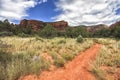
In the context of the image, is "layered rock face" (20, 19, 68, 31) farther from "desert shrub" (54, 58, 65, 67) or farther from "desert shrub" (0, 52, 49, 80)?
"desert shrub" (0, 52, 49, 80)

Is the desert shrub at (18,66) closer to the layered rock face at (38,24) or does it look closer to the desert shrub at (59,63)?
the desert shrub at (59,63)

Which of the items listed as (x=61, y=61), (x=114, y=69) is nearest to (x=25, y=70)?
(x=61, y=61)

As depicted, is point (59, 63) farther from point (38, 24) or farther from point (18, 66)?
point (38, 24)

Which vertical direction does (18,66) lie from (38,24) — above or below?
below

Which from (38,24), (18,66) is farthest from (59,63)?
(38,24)

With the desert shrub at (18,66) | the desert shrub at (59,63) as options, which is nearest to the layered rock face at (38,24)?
the desert shrub at (59,63)

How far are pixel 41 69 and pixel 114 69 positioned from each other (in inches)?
138

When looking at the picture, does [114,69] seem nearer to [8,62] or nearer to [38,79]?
[38,79]

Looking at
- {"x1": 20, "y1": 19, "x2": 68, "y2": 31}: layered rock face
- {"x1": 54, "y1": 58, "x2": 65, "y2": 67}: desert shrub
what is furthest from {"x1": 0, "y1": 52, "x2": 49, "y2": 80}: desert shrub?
{"x1": 20, "y1": 19, "x2": 68, "y2": 31}: layered rock face

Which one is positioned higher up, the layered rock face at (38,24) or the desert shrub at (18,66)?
the layered rock face at (38,24)

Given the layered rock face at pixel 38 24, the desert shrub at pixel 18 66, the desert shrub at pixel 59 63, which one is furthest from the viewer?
the layered rock face at pixel 38 24

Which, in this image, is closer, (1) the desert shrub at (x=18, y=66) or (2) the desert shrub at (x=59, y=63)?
(1) the desert shrub at (x=18, y=66)

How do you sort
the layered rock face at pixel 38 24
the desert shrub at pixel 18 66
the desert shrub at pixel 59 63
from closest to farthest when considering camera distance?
the desert shrub at pixel 18 66 < the desert shrub at pixel 59 63 < the layered rock face at pixel 38 24

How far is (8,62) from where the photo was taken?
7.55 meters
